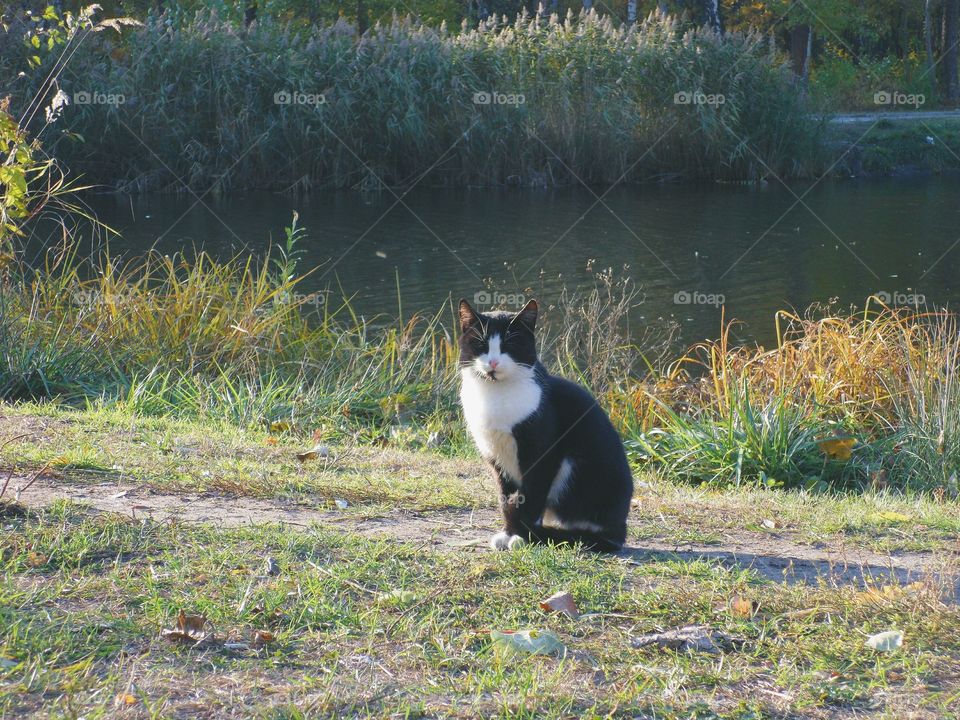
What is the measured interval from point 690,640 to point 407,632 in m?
0.85

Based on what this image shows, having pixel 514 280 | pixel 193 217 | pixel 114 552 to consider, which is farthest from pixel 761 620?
pixel 193 217

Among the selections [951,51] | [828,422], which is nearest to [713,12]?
[951,51]

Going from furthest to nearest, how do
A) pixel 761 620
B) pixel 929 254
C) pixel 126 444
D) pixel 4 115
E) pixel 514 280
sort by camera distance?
pixel 929 254, pixel 514 280, pixel 126 444, pixel 4 115, pixel 761 620

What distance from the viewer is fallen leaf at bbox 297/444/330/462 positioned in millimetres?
5727

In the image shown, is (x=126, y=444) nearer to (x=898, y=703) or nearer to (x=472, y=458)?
(x=472, y=458)

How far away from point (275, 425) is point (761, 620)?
13.4ft

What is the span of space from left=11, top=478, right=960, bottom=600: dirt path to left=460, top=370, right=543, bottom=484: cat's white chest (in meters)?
0.35

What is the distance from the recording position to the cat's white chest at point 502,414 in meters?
4.05

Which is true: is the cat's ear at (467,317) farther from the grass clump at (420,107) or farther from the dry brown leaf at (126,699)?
the grass clump at (420,107)

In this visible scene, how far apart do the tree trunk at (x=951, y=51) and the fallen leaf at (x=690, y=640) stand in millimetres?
34944

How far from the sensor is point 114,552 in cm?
367

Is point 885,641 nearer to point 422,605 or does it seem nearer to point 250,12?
point 422,605

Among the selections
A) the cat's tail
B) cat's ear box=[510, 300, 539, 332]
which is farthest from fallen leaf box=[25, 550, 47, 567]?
cat's ear box=[510, 300, 539, 332]

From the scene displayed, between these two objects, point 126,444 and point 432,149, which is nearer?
point 126,444
